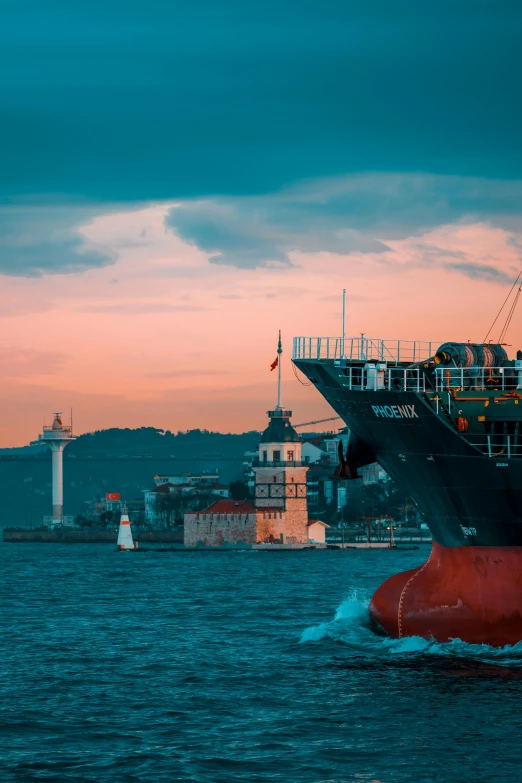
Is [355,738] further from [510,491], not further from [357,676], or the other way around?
[510,491]

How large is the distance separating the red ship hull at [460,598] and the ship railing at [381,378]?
17.1ft

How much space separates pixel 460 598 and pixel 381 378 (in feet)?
27.1

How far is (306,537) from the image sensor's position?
593 feet

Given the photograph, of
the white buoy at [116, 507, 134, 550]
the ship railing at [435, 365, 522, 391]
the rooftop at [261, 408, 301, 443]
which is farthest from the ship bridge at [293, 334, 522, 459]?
the rooftop at [261, 408, 301, 443]

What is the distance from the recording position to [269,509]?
179375 millimetres

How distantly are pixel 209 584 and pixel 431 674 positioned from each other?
160 feet

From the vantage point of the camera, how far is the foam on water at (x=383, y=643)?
114 feet

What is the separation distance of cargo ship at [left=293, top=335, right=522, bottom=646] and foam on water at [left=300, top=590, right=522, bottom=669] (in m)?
0.29

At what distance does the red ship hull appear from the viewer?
35.1 metres

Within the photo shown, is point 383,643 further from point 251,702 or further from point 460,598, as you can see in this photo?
point 251,702

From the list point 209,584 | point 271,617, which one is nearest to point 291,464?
point 209,584

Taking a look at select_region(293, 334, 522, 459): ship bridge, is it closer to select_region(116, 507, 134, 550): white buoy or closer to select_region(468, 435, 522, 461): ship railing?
select_region(468, 435, 522, 461): ship railing

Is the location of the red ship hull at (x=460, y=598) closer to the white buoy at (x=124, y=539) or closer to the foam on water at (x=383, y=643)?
the foam on water at (x=383, y=643)

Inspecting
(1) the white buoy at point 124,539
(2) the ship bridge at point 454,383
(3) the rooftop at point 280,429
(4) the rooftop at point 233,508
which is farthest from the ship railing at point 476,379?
(3) the rooftop at point 280,429
